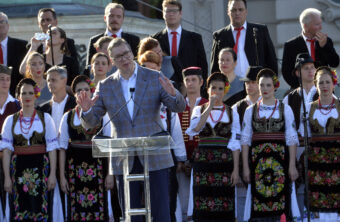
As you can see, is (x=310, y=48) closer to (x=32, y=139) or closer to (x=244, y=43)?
(x=244, y=43)

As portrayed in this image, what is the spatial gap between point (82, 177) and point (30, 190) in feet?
1.71

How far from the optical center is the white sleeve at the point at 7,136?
9444 mm

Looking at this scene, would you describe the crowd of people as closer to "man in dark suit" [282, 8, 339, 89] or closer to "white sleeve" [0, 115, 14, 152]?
"white sleeve" [0, 115, 14, 152]

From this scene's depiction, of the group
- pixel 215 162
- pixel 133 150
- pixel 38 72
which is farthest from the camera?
pixel 38 72

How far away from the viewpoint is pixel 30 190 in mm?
9406

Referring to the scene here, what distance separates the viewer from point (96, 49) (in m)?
10.5

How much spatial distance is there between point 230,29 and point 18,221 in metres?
3.15

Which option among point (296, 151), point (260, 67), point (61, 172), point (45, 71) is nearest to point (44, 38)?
point (45, 71)

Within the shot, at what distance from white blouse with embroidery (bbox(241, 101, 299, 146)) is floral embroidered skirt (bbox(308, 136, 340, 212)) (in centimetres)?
23

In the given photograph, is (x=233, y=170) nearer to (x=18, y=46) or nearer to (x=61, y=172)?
(x=61, y=172)

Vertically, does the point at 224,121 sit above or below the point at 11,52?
below

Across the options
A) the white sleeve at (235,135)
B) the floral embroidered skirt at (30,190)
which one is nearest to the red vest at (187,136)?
the white sleeve at (235,135)

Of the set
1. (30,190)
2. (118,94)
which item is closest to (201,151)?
(30,190)

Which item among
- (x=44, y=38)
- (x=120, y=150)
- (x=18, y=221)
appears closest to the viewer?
(x=120, y=150)
